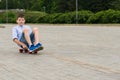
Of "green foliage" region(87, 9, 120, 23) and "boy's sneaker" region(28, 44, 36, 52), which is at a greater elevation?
"boy's sneaker" region(28, 44, 36, 52)

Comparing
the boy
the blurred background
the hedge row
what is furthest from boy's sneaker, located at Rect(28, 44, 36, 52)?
the hedge row

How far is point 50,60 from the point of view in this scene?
9672 millimetres

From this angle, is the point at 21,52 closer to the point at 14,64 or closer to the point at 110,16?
the point at 14,64

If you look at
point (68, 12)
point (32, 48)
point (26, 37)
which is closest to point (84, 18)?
point (68, 12)

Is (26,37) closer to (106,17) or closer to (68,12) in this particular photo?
(106,17)

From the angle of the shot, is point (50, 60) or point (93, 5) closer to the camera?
point (50, 60)

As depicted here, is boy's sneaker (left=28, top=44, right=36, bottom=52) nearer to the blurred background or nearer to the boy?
the boy

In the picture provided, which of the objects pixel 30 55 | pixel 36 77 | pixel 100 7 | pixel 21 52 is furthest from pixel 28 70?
pixel 100 7

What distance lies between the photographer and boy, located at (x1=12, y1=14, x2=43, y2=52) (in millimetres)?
10766

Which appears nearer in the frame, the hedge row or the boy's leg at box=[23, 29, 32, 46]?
the boy's leg at box=[23, 29, 32, 46]

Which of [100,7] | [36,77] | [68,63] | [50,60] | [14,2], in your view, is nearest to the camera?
[36,77]

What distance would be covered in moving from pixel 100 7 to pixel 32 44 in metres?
85.0

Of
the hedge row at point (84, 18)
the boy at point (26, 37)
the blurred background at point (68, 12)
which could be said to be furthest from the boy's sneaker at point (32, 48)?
the hedge row at point (84, 18)

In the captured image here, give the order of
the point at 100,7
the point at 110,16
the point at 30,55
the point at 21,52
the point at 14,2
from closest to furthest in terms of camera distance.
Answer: the point at 30,55 < the point at 21,52 < the point at 110,16 < the point at 100,7 < the point at 14,2
